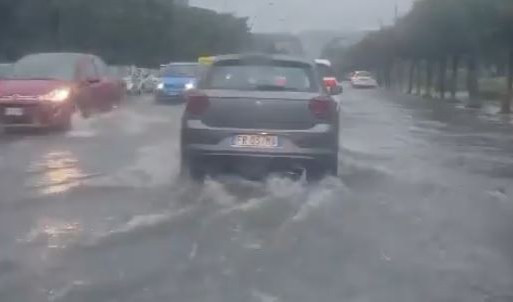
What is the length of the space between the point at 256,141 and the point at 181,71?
98.8ft

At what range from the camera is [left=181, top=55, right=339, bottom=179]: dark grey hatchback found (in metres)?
12.9

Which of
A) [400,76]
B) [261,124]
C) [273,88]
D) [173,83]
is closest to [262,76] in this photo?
[273,88]

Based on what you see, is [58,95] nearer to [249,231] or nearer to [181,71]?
[249,231]

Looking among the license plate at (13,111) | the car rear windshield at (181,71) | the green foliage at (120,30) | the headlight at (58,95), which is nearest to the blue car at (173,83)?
the car rear windshield at (181,71)

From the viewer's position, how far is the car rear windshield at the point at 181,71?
4256cm

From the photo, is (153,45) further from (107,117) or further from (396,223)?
(396,223)

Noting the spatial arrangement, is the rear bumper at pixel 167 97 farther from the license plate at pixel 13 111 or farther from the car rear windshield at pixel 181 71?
the license plate at pixel 13 111

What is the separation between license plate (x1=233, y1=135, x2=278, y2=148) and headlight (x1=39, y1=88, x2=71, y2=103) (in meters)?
9.77

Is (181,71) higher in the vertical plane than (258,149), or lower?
lower

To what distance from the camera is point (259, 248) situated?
9.23 m

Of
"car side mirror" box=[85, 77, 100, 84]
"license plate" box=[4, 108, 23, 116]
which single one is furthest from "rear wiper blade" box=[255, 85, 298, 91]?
"car side mirror" box=[85, 77, 100, 84]

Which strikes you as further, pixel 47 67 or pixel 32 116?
pixel 47 67

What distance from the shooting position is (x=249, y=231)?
1006cm

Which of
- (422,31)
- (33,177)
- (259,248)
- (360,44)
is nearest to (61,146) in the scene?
(33,177)
